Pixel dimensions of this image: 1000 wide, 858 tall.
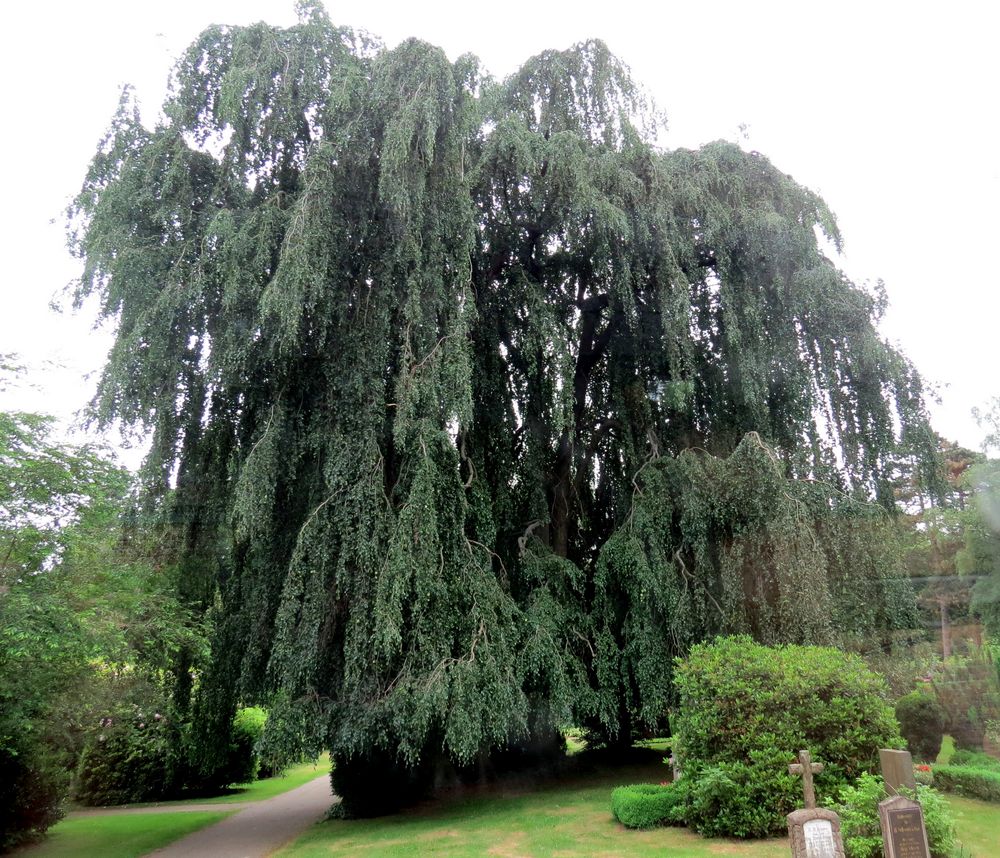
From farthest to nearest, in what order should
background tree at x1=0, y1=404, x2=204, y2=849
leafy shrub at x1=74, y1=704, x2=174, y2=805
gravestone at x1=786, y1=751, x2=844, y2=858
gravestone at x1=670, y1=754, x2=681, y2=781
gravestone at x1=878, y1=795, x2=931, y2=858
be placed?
leafy shrub at x1=74, y1=704, x2=174, y2=805
gravestone at x1=670, y1=754, x2=681, y2=781
background tree at x1=0, y1=404, x2=204, y2=849
gravestone at x1=786, y1=751, x2=844, y2=858
gravestone at x1=878, y1=795, x2=931, y2=858

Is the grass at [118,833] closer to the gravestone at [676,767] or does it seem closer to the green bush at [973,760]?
the gravestone at [676,767]

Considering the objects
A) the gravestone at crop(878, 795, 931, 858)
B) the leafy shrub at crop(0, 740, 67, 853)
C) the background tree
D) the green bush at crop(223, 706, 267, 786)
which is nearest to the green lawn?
the gravestone at crop(878, 795, 931, 858)

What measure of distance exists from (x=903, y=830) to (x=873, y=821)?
0.88 metres

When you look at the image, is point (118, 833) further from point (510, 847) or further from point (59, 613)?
point (510, 847)

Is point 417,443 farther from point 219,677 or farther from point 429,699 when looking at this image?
point 219,677

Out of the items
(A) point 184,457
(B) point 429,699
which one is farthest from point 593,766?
(A) point 184,457

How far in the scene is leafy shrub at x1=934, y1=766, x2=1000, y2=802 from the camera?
916cm

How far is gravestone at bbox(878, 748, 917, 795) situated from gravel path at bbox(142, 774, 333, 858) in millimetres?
7735

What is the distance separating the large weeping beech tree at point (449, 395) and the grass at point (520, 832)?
0.95 meters

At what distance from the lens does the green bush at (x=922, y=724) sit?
1172 cm

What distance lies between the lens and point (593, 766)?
14.4 metres

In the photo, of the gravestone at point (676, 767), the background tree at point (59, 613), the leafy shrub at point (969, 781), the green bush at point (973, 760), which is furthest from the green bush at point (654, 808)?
the background tree at point (59, 613)

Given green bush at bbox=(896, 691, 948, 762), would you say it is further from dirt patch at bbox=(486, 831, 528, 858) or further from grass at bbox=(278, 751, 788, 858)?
dirt patch at bbox=(486, 831, 528, 858)

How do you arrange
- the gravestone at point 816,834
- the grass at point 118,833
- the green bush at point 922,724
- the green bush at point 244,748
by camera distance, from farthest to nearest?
1. the green bush at point 244,748
2. the green bush at point 922,724
3. the grass at point 118,833
4. the gravestone at point 816,834
